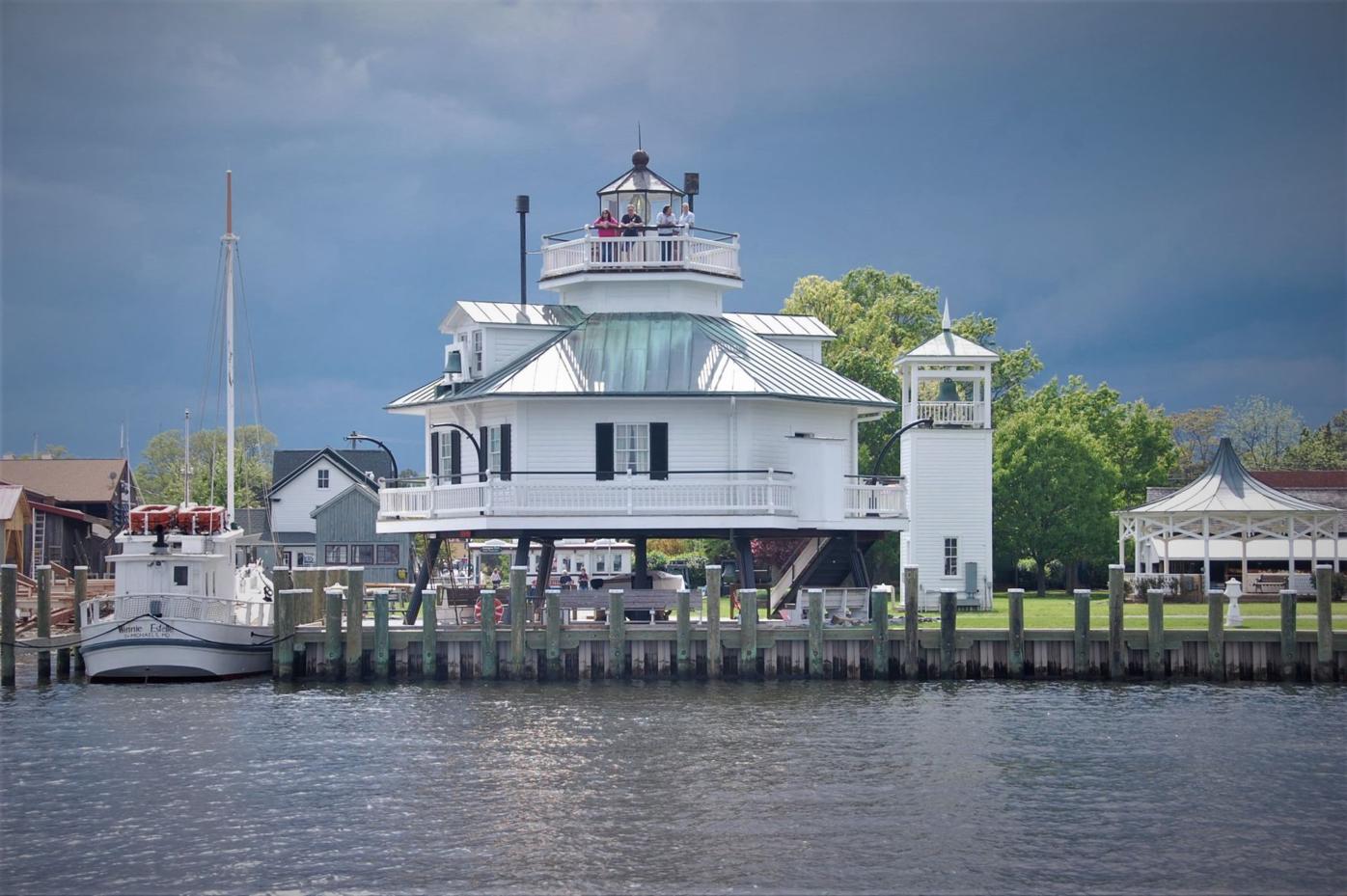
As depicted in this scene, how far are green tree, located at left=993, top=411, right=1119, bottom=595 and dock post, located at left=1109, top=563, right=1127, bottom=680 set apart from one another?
28281 mm

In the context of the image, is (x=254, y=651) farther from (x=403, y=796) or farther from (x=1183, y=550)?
(x=1183, y=550)

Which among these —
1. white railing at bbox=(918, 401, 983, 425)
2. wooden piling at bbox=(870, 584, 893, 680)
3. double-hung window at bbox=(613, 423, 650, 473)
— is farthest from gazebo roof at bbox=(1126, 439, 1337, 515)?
wooden piling at bbox=(870, 584, 893, 680)

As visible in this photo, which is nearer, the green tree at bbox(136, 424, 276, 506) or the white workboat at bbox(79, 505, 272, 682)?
the white workboat at bbox(79, 505, 272, 682)

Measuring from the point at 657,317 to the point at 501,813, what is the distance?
70.9 ft

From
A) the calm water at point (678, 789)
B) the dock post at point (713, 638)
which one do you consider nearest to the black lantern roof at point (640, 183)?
the dock post at point (713, 638)

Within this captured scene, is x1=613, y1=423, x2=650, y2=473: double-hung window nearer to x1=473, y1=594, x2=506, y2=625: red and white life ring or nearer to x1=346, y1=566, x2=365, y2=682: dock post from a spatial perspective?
x1=473, y1=594, x2=506, y2=625: red and white life ring

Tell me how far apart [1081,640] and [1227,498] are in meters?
21.1

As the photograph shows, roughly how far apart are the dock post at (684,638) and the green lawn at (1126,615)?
7759 millimetres

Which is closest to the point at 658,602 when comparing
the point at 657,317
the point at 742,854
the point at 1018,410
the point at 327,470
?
the point at 657,317

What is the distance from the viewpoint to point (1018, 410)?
8356cm

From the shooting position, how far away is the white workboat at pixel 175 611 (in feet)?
133

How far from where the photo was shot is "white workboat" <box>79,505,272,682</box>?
40.7 meters

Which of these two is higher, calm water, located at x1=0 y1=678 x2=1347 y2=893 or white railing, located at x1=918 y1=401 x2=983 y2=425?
white railing, located at x1=918 y1=401 x2=983 y2=425

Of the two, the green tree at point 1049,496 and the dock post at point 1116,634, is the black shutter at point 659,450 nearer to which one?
the dock post at point 1116,634
